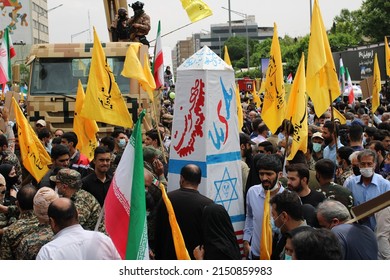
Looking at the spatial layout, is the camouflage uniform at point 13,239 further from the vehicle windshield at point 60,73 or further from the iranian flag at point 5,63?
the iranian flag at point 5,63

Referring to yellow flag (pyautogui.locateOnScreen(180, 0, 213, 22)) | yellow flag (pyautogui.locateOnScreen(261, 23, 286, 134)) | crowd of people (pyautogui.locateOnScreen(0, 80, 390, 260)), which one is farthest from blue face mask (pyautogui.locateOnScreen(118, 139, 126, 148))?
yellow flag (pyautogui.locateOnScreen(180, 0, 213, 22))

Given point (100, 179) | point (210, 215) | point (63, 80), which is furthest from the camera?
point (63, 80)

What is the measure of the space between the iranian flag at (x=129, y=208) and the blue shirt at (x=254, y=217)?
5.94 ft

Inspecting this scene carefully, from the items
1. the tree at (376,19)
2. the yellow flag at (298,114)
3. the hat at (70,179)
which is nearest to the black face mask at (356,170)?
the yellow flag at (298,114)

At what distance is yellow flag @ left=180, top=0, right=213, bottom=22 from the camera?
14422 mm

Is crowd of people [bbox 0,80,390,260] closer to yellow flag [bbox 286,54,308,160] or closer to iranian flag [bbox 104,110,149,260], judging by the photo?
iranian flag [bbox 104,110,149,260]

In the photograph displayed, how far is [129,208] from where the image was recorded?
16.8 feet

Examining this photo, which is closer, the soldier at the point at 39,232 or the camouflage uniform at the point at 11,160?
the soldier at the point at 39,232

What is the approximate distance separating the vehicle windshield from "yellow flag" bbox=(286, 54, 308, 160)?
6006 mm

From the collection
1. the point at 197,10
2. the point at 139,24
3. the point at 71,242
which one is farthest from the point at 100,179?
the point at 139,24

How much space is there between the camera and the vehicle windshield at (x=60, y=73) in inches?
609

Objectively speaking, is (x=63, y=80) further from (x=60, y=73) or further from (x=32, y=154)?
(x=32, y=154)

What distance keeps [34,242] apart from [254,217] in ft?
6.56
